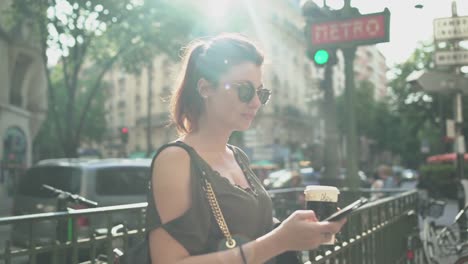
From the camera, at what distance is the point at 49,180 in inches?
309

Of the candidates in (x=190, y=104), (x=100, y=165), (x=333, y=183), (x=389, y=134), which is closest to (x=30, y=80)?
(x=333, y=183)

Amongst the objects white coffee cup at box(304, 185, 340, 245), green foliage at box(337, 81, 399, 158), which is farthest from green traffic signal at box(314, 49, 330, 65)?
green foliage at box(337, 81, 399, 158)

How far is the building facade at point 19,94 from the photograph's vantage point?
2345cm

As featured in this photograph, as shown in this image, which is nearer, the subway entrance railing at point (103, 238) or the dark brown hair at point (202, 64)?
the dark brown hair at point (202, 64)

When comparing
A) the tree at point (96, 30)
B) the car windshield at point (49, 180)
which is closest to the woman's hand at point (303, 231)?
the car windshield at point (49, 180)

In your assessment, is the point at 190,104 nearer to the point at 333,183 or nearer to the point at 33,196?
the point at 33,196

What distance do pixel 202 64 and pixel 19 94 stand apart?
26.0 meters

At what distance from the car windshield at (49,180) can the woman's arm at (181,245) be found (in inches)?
250

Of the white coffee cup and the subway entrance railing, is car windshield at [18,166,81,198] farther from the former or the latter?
the white coffee cup

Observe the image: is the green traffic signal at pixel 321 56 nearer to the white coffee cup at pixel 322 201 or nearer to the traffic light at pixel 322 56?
the traffic light at pixel 322 56

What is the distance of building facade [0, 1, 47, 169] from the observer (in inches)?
923

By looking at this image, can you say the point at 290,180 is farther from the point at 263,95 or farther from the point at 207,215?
the point at 207,215

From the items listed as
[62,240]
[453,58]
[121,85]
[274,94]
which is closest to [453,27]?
[453,58]

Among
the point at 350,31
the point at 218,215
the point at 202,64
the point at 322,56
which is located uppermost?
the point at 350,31
